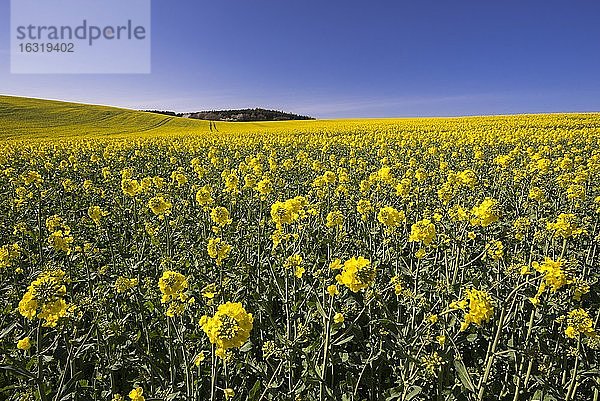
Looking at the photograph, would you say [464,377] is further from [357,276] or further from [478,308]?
[357,276]

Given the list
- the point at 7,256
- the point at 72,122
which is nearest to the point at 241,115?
the point at 72,122

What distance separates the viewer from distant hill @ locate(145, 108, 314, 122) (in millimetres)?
57125

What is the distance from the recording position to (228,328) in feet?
7.33

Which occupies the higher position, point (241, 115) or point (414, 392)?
point (241, 115)

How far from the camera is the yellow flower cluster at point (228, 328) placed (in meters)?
2.23

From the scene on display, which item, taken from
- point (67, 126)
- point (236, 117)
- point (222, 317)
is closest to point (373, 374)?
point (222, 317)

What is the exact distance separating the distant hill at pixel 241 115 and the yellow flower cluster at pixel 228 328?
181 feet

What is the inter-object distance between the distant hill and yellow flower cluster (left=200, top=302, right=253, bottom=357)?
5505 centimetres

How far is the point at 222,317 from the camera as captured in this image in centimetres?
228

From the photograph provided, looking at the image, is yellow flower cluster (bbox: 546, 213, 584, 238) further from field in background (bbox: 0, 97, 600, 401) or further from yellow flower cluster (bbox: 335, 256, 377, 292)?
yellow flower cluster (bbox: 335, 256, 377, 292)

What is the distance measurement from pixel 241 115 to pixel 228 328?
189ft

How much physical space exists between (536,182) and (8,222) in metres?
9.23

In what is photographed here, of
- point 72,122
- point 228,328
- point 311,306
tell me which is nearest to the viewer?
→ point 228,328

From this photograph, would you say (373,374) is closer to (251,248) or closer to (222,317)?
(222,317)
